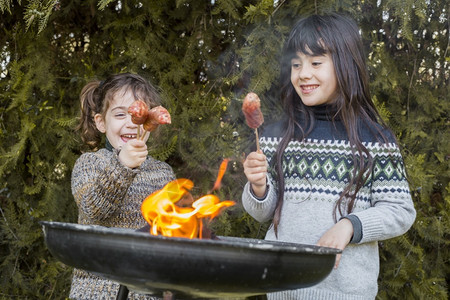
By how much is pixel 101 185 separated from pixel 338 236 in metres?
0.69

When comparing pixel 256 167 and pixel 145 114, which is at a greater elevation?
pixel 145 114

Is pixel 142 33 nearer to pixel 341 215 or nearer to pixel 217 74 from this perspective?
pixel 217 74

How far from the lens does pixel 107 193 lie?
168cm

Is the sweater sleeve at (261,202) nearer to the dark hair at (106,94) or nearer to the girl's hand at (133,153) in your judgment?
the girl's hand at (133,153)

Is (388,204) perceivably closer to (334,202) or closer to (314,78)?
(334,202)

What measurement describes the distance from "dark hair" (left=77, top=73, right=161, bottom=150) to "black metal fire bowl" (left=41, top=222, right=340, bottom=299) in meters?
0.94

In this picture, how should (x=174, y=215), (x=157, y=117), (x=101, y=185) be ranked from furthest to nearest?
(x=101, y=185), (x=157, y=117), (x=174, y=215)

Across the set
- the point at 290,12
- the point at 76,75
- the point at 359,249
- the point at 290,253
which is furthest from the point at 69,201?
the point at 290,253

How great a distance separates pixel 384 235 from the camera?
5.60ft

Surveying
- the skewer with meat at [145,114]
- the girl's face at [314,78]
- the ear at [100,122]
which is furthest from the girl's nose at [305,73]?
the ear at [100,122]

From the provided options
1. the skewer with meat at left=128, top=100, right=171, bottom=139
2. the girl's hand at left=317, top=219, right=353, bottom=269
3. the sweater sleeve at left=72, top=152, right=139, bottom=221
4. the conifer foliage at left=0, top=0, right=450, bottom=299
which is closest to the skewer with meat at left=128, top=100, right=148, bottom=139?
the skewer with meat at left=128, top=100, right=171, bottom=139

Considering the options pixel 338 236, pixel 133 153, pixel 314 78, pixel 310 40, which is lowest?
pixel 338 236

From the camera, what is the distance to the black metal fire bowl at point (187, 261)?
110 cm

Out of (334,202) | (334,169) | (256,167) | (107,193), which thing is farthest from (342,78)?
(107,193)
